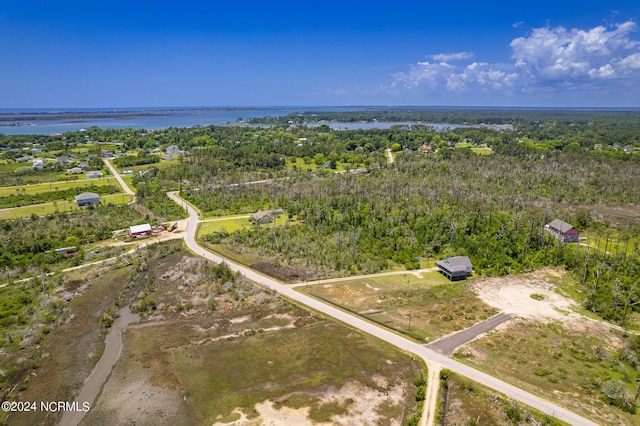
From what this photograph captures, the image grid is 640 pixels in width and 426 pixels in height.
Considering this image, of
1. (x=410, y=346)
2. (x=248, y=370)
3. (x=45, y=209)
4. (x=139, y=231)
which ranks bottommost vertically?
(x=248, y=370)

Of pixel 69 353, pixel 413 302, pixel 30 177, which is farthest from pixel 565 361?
pixel 30 177

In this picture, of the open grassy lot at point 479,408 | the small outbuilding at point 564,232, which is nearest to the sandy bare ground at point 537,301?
the small outbuilding at point 564,232

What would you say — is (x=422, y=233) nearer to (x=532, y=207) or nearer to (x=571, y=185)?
(x=532, y=207)

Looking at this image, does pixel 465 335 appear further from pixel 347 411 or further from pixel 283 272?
pixel 283 272

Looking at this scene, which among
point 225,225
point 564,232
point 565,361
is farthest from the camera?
point 225,225

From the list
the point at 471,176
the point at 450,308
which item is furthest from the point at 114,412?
the point at 471,176

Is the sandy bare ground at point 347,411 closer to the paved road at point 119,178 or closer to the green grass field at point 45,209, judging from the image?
the green grass field at point 45,209
